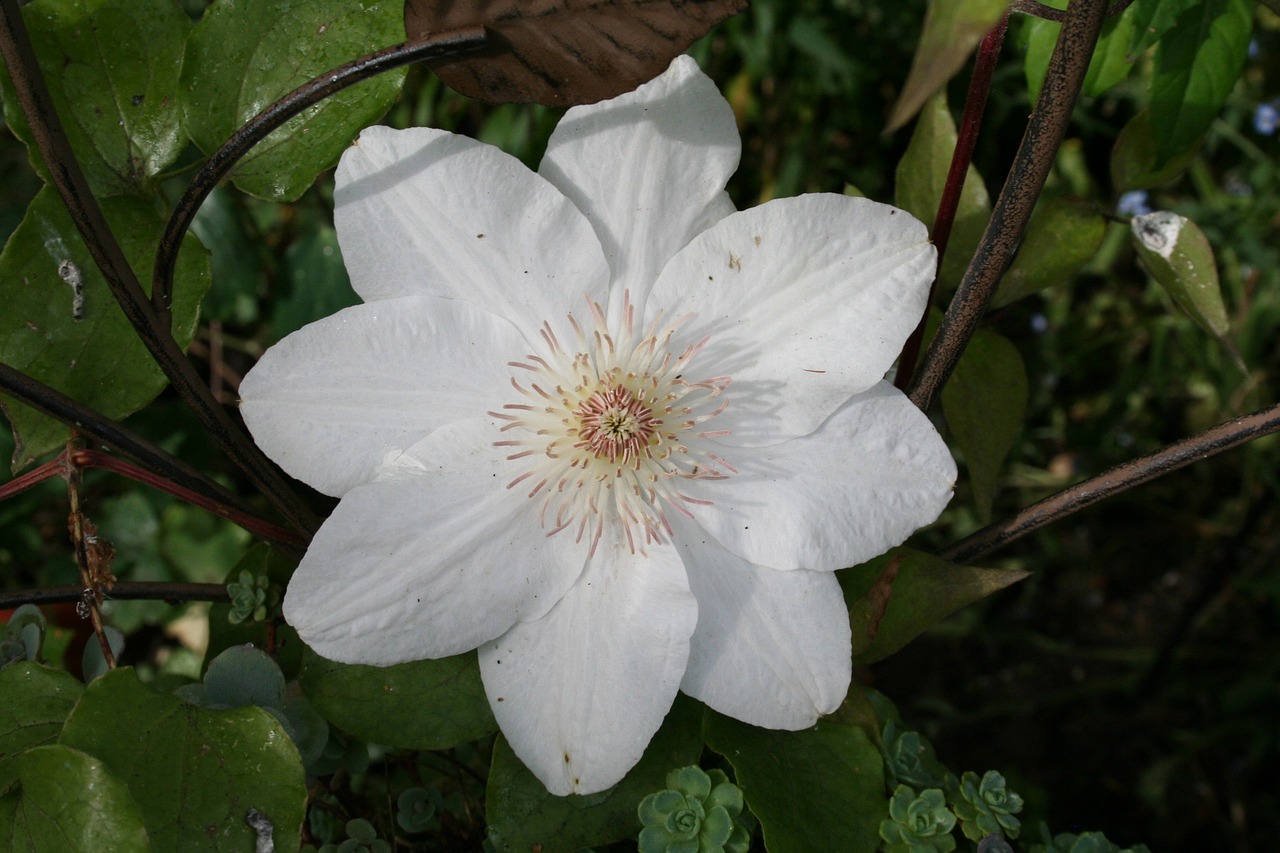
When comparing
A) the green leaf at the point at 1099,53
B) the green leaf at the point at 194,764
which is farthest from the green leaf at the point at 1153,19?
the green leaf at the point at 194,764

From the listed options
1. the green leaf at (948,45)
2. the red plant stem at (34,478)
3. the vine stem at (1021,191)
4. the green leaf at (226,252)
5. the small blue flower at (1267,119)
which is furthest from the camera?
the small blue flower at (1267,119)

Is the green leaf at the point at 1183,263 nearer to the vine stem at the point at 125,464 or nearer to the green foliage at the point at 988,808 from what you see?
the green foliage at the point at 988,808

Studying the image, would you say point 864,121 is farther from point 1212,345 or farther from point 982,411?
point 982,411

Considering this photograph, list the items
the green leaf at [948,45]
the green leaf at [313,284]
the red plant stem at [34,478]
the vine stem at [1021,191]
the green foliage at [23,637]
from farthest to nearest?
1. the green leaf at [313,284]
2. the green foliage at [23,637]
3. the red plant stem at [34,478]
4. the vine stem at [1021,191]
5. the green leaf at [948,45]

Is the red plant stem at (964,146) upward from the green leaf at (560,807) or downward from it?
upward

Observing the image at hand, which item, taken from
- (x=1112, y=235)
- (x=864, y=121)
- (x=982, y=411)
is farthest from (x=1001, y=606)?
(x=982, y=411)

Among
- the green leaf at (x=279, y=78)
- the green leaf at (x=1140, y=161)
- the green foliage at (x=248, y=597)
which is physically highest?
the green leaf at (x=279, y=78)

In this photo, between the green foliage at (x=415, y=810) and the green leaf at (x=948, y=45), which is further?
the green foliage at (x=415, y=810)
